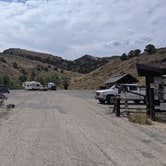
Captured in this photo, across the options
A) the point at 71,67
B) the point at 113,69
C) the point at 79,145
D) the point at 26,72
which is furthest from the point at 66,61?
the point at 79,145

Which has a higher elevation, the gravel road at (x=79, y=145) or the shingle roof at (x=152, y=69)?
the shingle roof at (x=152, y=69)

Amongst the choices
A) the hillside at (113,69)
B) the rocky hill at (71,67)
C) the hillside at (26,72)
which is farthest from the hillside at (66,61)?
the hillside at (113,69)

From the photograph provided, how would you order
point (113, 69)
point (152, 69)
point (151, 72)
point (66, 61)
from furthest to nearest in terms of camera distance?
1. point (66, 61)
2. point (113, 69)
3. point (151, 72)
4. point (152, 69)

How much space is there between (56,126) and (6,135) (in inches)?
147

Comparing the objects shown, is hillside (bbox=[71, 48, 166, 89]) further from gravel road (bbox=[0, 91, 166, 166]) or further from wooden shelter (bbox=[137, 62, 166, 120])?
gravel road (bbox=[0, 91, 166, 166])

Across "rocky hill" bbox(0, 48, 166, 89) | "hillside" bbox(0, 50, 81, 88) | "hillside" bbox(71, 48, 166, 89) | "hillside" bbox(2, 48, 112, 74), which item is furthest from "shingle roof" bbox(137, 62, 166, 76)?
"hillside" bbox(2, 48, 112, 74)

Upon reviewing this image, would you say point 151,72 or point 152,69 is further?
point 151,72

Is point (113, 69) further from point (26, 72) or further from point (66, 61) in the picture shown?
point (66, 61)

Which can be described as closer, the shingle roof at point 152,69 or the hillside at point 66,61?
the shingle roof at point 152,69

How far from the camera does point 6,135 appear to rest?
53.1 feet

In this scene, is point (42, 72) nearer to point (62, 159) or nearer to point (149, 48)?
point (149, 48)

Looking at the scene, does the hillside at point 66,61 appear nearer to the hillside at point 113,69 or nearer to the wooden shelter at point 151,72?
the hillside at point 113,69

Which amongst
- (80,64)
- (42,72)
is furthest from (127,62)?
(80,64)

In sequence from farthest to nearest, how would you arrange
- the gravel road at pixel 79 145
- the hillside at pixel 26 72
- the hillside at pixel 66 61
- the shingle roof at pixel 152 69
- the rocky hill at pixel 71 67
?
the hillside at pixel 66 61 → the hillside at pixel 26 72 → the rocky hill at pixel 71 67 → the shingle roof at pixel 152 69 → the gravel road at pixel 79 145
